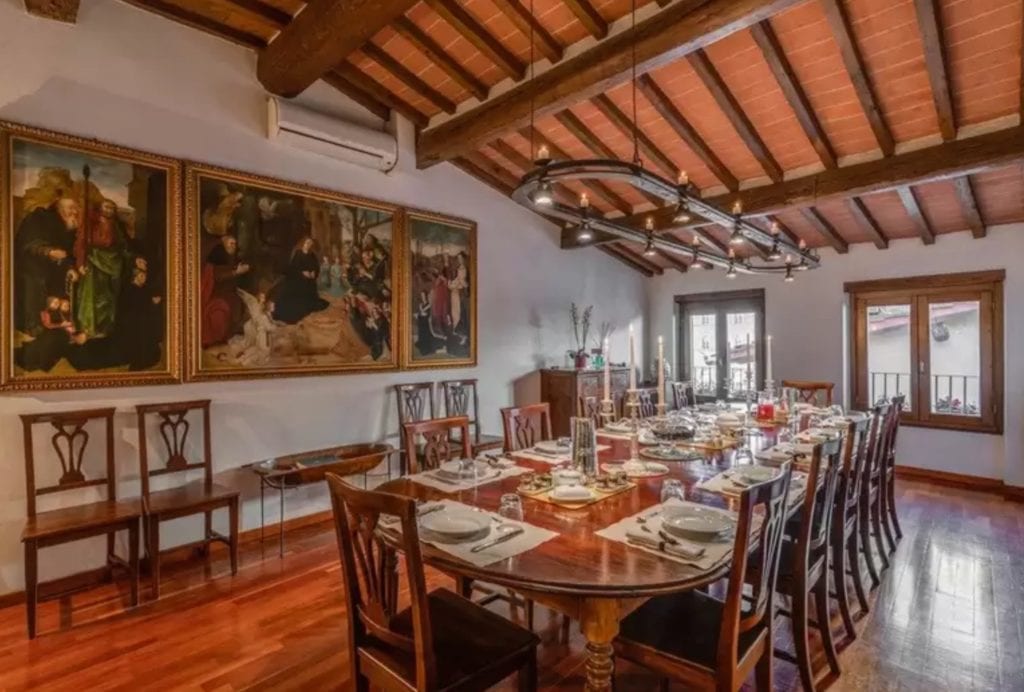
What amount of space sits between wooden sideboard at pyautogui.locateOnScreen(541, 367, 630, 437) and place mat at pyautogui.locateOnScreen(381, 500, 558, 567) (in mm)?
4042

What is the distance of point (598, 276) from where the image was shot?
7.14m

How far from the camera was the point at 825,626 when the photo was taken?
247cm

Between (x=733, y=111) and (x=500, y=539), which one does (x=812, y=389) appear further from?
(x=500, y=539)

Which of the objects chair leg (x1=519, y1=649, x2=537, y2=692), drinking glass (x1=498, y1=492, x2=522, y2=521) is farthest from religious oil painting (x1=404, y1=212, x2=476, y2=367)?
chair leg (x1=519, y1=649, x2=537, y2=692)

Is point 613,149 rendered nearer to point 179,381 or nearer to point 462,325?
point 462,325

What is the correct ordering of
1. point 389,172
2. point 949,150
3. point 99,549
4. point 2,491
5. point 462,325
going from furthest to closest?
1. point 462,325
2. point 389,172
3. point 949,150
4. point 99,549
5. point 2,491

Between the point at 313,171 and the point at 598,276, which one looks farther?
the point at 598,276

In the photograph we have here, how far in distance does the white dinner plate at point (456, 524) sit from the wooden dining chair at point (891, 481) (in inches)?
123

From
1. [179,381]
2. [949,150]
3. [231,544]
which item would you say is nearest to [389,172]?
[179,381]

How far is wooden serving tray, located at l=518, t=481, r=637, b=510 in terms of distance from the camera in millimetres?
2104

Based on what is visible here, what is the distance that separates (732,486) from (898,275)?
5.05 metres

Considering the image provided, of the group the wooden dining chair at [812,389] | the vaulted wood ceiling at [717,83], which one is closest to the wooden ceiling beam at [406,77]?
the vaulted wood ceiling at [717,83]

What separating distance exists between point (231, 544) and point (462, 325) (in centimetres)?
277

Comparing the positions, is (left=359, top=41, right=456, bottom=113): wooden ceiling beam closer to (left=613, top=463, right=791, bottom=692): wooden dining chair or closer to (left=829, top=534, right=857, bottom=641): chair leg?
(left=613, top=463, right=791, bottom=692): wooden dining chair
